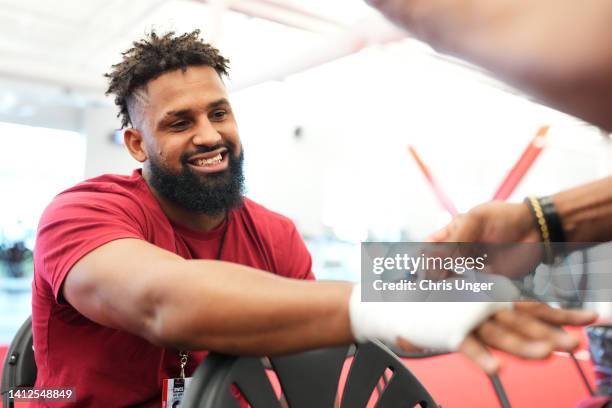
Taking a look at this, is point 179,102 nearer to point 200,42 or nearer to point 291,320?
point 200,42

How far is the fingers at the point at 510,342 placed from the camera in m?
0.46

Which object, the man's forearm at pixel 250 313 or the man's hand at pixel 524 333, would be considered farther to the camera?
the man's forearm at pixel 250 313

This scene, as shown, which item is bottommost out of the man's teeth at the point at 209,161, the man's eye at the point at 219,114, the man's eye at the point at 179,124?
the man's teeth at the point at 209,161

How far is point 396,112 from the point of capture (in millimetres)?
5152

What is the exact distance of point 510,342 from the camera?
0.48 meters

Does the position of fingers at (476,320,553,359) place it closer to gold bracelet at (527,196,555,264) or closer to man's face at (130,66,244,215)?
gold bracelet at (527,196,555,264)

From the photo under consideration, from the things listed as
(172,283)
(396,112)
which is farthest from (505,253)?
(396,112)

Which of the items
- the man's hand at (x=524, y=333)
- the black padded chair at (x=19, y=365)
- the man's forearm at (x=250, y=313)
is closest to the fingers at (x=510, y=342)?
the man's hand at (x=524, y=333)

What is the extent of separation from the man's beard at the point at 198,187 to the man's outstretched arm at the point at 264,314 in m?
0.43

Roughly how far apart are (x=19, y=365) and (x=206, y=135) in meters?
0.67

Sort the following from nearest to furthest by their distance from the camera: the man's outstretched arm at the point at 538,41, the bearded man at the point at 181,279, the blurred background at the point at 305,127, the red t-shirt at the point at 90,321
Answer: the man's outstretched arm at the point at 538,41, the bearded man at the point at 181,279, the red t-shirt at the point at 90,321, the blurred background at the point at 305,127

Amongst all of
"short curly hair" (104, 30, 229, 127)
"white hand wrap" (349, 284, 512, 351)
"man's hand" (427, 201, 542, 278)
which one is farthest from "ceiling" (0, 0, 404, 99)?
"white hand wrap" (349, 284, 512, 351)

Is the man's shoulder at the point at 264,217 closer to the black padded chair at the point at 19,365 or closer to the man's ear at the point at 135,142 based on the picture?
the man's ear at the point at 135,142

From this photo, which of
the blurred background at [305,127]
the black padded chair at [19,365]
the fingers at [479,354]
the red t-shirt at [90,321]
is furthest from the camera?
the blurred background at [305,127]
